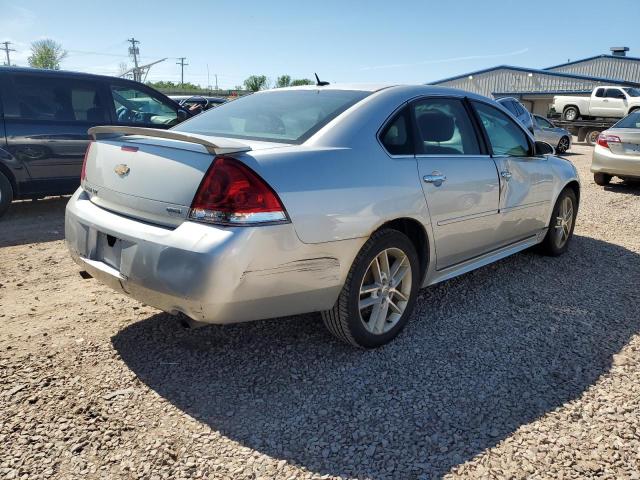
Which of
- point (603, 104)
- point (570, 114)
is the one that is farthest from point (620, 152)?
point (570, 114)

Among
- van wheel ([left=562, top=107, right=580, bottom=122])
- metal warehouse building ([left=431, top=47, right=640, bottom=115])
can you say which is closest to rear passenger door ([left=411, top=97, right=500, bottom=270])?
van wheel ([left=562, top=107, right=580, bottom=122])

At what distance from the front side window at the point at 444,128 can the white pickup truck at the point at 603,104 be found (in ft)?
76.4

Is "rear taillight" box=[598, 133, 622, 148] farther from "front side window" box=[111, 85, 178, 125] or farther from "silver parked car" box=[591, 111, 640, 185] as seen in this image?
"front side window" box=[111, 85, 178, 125]

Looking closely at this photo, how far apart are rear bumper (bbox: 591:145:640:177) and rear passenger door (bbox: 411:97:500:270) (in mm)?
6721

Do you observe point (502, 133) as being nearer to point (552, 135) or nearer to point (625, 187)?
point (625, 187)

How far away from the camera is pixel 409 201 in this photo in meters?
3.05

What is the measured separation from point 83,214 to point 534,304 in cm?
317

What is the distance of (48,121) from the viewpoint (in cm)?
623

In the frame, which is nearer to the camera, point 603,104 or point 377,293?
point 377,293

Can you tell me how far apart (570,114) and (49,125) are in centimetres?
2508

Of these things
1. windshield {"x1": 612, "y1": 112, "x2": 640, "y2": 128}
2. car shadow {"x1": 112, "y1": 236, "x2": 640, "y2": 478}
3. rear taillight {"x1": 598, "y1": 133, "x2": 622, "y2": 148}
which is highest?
Answer: windshield {"x1": 612, "y1": 112, "x2": 640, "y2": 128}

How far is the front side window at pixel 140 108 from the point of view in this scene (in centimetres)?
689

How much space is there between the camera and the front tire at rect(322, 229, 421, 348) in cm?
286

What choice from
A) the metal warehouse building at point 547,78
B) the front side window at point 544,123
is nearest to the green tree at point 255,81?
the metal warehouse building at point 547,78
